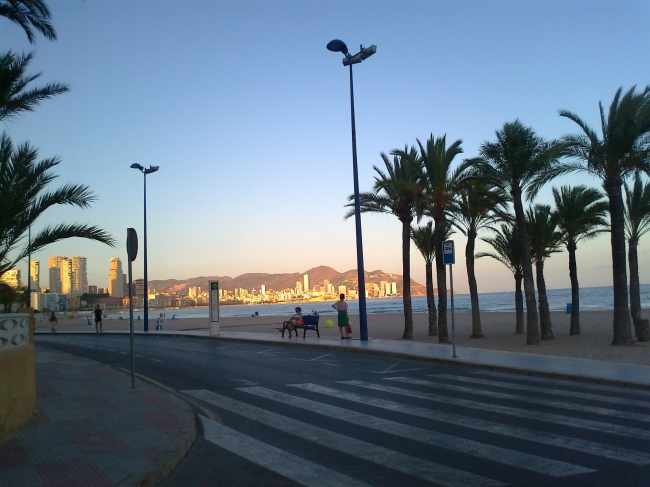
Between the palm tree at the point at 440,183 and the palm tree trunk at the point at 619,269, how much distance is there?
6226mm

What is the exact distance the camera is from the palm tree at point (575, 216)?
2490cm

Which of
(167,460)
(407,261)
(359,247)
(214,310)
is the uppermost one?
(359,247)

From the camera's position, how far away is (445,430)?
26.2 ft

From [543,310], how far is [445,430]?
1889cm

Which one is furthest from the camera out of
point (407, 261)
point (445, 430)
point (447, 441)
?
point (407, 261)

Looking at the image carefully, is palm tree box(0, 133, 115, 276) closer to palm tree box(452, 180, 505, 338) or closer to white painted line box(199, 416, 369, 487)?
white painted line box(199, 416, 369, 487)

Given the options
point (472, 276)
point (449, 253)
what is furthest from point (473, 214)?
point (449, 253)

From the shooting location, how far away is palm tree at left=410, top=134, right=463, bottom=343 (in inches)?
936

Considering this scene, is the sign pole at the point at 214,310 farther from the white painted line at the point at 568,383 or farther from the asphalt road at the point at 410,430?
the white painted line at the point at 568,383

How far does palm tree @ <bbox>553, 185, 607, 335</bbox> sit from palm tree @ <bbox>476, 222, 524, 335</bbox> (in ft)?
8.05

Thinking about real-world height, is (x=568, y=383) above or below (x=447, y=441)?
below

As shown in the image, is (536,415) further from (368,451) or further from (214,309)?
(214,309)

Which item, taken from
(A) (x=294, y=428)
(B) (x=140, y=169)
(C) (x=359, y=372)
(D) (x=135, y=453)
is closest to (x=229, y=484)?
(D) (x=135, y=453)

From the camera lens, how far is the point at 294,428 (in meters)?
8.31
